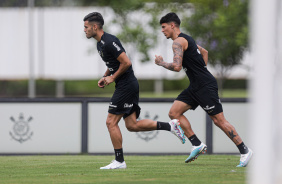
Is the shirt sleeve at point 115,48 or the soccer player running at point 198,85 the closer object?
the shirt sleeve at point 115,48

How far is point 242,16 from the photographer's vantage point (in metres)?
37.4

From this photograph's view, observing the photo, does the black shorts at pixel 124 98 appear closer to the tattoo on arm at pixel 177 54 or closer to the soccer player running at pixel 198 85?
the tattoo on arm at pixel 177 54

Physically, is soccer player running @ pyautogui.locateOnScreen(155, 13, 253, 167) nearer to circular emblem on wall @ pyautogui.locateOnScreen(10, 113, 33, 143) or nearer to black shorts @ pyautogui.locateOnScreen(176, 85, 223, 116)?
black shorts @ pyautogui.locateOnScreen(176, 85, 223, 116)

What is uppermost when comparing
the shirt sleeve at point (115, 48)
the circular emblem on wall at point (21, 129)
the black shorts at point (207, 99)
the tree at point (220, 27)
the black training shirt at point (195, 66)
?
the tree at point (220, 27)

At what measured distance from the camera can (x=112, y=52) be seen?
9.12 meters

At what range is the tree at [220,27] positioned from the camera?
37.1 m

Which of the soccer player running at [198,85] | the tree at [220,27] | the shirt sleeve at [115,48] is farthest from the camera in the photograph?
the tree at [220,27]

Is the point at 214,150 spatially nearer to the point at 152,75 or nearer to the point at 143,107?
the point at 143,107

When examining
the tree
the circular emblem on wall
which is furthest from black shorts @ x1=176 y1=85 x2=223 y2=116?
the tree

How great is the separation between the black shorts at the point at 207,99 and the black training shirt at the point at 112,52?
3.42ft

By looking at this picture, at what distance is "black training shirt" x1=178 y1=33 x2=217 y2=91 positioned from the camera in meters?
9.59

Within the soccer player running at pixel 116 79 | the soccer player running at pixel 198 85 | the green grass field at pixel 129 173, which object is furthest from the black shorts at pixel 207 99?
the soccer player running at pixel 116 79

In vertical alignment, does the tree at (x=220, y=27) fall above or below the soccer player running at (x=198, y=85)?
above

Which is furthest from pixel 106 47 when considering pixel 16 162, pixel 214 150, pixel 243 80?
pixel 243 80
